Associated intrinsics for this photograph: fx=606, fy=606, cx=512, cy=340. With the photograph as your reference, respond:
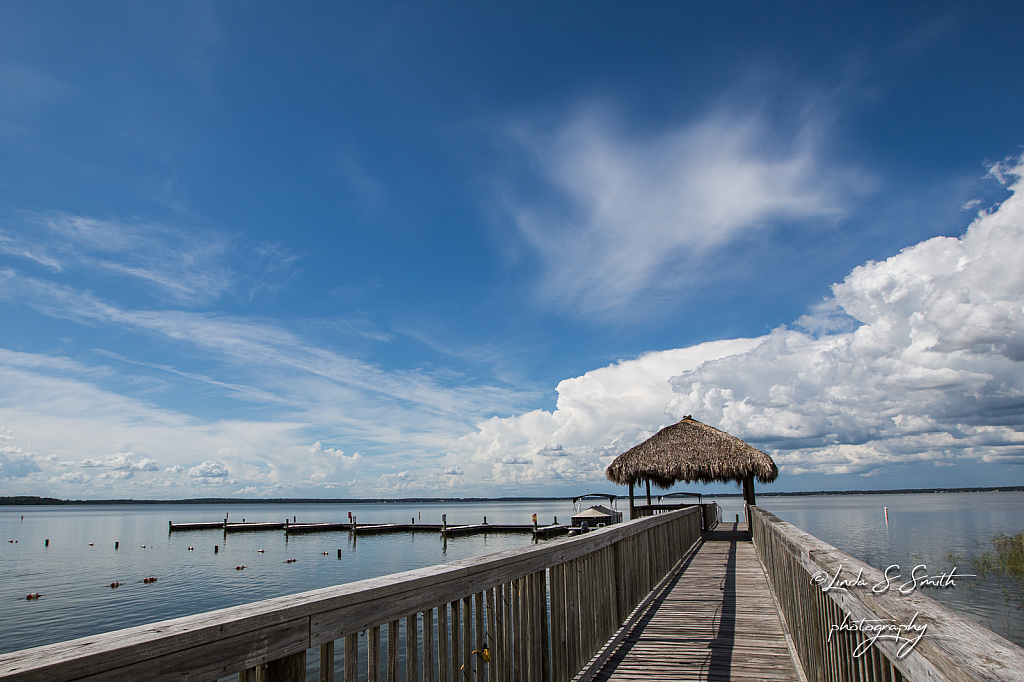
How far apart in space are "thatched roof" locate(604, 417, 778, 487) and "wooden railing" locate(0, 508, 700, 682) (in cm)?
1437

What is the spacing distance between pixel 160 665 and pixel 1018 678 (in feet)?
5.61

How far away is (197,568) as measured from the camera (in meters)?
32.7

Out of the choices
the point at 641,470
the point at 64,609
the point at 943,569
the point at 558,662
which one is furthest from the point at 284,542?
the point at 558,662

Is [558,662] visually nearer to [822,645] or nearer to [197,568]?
[822,645]

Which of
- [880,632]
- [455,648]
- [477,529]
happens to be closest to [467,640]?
[455,648]

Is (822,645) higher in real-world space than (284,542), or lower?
higher

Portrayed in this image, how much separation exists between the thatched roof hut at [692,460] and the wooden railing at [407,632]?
1436 centimetres

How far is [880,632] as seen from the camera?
184cm

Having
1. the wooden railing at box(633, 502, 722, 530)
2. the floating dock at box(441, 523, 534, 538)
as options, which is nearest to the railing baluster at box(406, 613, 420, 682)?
the wooden railing at box(633, 502, 722, 530)

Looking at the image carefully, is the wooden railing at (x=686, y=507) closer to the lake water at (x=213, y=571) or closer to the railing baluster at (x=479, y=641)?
the lake water at (x=213, y=571)

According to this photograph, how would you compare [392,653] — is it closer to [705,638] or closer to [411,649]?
[411,649]

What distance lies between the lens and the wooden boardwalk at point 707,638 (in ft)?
15.3
